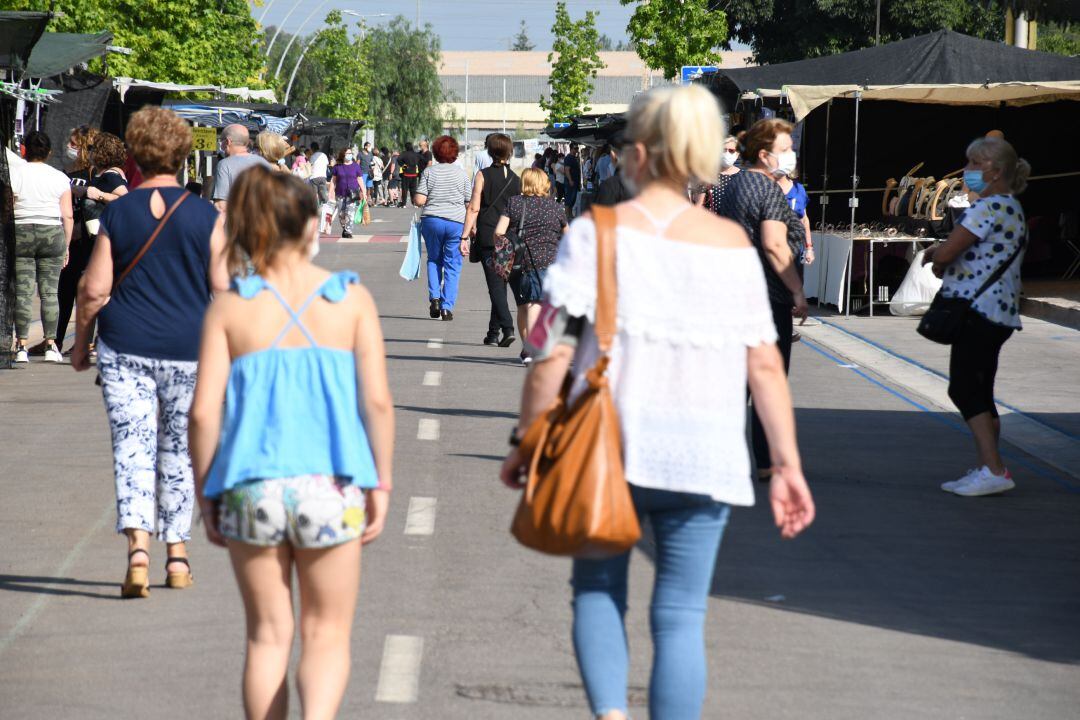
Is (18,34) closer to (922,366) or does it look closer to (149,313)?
(922,366)

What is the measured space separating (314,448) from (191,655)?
70.4 inches

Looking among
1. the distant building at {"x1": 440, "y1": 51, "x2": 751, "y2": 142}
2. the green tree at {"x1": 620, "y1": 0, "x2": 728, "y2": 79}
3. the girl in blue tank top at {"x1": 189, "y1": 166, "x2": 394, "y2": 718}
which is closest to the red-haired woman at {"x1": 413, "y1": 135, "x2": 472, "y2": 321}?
the girl in blue tank top at {"x1": 189, "y1": 166, "x2": 394, "y2": 718}

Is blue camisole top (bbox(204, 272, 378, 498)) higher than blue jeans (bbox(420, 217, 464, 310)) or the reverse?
higher

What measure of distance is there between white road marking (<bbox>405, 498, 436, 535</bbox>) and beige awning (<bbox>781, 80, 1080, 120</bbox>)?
10.1 metres

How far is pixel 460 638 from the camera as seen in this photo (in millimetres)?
5352

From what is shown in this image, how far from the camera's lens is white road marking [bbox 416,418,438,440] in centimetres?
955

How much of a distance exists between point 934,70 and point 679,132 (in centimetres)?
1684

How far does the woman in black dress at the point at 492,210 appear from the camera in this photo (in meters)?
13.7

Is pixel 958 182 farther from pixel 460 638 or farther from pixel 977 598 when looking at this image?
pixel 460 638

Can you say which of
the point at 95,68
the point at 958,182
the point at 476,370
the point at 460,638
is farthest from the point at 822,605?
the point at 95,68

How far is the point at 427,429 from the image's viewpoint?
984 centimetres

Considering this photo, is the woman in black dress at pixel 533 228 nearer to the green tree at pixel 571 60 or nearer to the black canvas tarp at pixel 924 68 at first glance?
the black canvas tarp at pixel 924 68

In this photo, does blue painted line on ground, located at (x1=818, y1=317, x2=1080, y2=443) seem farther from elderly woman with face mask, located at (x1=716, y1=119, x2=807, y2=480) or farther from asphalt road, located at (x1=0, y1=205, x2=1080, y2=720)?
elderly woman with face mask, located at (x1=716, y1=119, x2=807, y2=480)

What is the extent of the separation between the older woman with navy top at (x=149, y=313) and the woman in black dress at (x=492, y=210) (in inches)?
300
